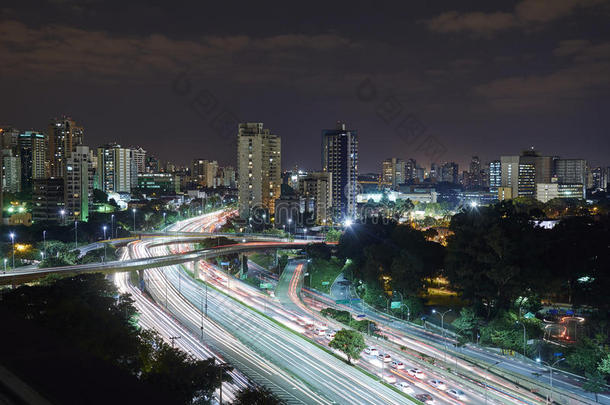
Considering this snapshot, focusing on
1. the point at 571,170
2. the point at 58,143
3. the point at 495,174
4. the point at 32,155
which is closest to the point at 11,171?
the point at 32,155

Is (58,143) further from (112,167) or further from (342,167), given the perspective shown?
(342,167)

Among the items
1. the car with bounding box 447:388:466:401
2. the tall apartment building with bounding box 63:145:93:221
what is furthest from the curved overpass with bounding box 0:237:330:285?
the tall apartment building with bounding box 63:145:93:221

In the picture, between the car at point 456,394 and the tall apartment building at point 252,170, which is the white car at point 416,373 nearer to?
the car at point 456,394

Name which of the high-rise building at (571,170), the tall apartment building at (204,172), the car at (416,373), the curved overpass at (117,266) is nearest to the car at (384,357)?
the car at (416,373)

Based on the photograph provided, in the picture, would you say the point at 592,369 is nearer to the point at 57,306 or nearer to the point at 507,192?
the point at 57,306

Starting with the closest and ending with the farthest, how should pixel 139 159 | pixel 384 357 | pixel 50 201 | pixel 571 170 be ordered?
pixel 384 357
pixel 50 201
pixel 571 170
pixel 139 159

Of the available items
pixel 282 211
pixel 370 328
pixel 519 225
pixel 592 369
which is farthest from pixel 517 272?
pixel 282 211
